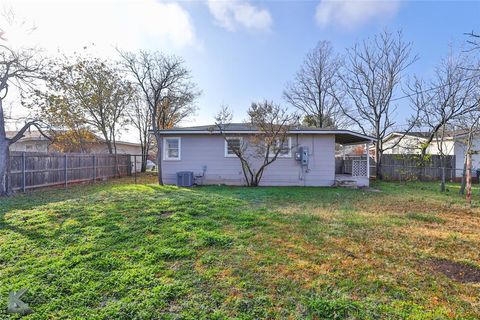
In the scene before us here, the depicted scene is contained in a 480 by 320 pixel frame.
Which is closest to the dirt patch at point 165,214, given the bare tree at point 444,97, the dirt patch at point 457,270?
the dirt patch at point 457,270

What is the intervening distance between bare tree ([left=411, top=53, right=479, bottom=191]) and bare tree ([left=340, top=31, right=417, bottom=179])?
1315mm

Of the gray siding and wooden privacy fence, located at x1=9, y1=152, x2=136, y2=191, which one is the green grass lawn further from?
the gray siding

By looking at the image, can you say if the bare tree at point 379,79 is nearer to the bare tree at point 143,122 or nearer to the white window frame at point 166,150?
Result: the white window frame at point 166,150

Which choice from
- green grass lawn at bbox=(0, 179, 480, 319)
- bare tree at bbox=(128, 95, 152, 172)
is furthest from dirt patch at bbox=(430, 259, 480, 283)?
bare tree at bbox=(128, 95, 152, 172)

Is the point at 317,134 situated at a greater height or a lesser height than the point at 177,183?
greater

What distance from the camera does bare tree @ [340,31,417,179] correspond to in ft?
54.0

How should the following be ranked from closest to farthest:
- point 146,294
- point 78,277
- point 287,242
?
point 146,294
point 78,277
point 287,242

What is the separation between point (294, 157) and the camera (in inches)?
455

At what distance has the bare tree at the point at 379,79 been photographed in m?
16.5

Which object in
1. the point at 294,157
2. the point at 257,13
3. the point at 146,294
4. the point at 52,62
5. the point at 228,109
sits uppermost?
the point at 257,13

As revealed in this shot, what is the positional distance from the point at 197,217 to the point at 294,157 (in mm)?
7070

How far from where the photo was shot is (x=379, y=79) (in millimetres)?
16984

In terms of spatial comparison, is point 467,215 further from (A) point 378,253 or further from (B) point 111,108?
(B) point 111,108

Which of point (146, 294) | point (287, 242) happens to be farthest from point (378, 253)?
point (146, 294)
